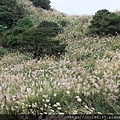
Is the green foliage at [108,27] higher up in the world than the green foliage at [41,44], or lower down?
higher up

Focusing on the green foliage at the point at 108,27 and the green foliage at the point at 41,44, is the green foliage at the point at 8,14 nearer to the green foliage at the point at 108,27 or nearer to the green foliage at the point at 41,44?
the green foliage at the point at 108,27

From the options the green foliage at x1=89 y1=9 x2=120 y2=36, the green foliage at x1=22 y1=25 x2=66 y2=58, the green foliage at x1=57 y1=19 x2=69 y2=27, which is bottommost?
the green foliage at x1=22 y1=25 x2=66 y2=58

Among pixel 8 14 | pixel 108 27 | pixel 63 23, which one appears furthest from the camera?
pixel 63 23

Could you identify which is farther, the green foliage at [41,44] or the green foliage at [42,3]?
the green foliage at [42,3]

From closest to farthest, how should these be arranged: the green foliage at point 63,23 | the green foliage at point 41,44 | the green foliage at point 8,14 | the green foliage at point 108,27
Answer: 1. the green foliage at point 41,44
2. the green foliage at point 108,27
3. the green foliage at point 8,14
4. the green foliage at point 63,23

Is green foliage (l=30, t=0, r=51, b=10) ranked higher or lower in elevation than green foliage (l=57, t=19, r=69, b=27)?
higher

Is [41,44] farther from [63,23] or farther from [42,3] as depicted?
[42,3]

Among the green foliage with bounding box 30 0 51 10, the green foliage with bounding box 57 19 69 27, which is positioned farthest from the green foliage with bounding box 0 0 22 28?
the green foliage with bounding box 30 0 51 10

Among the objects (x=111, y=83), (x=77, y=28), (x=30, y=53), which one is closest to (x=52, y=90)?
(x=111, y=83)

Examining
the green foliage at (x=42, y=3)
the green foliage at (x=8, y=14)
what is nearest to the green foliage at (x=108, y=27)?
the green foliage at (x=8, y=14)

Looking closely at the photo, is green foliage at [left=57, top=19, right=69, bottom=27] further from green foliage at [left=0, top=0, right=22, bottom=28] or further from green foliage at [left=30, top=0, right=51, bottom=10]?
green foliage at [left=30, top=0, right=51, bottom=10]

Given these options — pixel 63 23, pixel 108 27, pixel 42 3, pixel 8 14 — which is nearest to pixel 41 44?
pixel 108 27

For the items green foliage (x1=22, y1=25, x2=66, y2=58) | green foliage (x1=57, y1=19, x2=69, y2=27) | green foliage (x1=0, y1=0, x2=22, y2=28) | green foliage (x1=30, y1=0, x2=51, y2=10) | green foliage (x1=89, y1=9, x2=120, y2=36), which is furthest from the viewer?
green foliage (x1=30, y1=0, x2=51, y2=10)

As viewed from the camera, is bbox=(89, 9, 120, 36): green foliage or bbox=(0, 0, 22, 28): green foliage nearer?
bbox=(89, 9, 120, 36): green foliage
